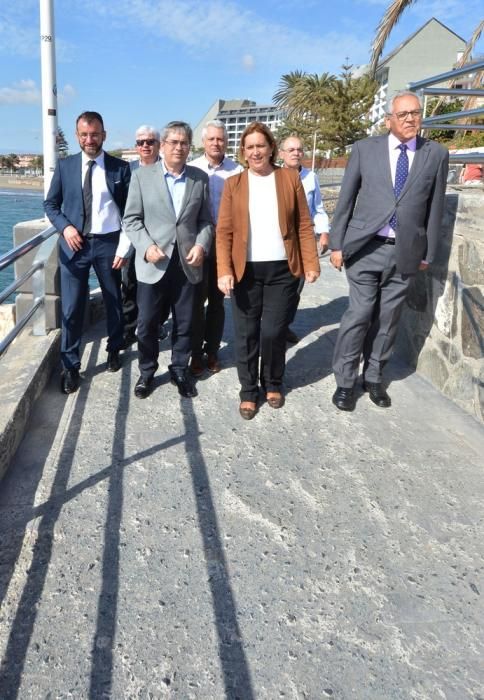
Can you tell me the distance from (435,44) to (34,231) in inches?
2219

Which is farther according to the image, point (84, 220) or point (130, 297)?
point (130, 297)

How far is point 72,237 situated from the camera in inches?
146

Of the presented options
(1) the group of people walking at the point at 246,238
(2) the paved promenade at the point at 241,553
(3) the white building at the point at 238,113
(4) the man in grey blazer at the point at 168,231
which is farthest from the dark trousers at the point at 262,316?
(3) the white building at the point at 238,113

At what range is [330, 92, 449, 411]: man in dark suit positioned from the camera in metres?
3.37

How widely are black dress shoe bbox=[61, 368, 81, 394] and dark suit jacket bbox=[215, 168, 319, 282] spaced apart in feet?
4.47

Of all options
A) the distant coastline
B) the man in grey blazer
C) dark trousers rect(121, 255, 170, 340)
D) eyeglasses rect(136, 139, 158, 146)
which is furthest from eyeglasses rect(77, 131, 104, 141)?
the distant coastline

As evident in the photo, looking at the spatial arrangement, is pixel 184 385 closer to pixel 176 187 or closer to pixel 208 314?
pixel 208 314

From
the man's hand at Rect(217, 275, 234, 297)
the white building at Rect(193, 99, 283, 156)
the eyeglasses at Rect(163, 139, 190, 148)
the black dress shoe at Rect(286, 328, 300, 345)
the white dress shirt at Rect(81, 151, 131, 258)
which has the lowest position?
the black dress shoe at Rect(286, 328, 300, 345)

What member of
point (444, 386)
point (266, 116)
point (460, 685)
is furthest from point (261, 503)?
point (266, 116)

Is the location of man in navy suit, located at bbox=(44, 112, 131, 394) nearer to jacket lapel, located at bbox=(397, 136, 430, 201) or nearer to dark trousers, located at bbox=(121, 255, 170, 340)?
dark trousers, located at bbox=(121, 255, 170, 340)

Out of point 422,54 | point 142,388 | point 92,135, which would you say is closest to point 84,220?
point 92,135

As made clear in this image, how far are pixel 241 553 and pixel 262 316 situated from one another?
1.75 m

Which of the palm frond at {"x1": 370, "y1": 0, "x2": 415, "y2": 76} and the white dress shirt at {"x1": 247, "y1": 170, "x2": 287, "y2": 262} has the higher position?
the palm frond at {"x1": 370, "y1": 0, "x2": 415, "y2": 76}

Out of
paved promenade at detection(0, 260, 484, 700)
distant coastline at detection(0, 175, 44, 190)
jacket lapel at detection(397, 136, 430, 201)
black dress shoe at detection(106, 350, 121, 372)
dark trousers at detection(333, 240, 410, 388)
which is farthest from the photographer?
distant coastline at detection(0, 175, 44, 190)
